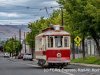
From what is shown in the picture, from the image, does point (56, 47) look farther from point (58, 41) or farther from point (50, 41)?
point (50, 41)

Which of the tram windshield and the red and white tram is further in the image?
the tram windshield

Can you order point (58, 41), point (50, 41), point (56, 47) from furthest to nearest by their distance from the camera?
point (58, 41) < point (50, 41) < point (56, 47)

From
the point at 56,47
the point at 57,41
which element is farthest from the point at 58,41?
the point at 56,47

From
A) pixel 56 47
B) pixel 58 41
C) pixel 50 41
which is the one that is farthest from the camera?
pixel 58 41

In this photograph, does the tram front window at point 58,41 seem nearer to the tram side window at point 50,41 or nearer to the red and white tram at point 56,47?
the red and white tram at point 56,47

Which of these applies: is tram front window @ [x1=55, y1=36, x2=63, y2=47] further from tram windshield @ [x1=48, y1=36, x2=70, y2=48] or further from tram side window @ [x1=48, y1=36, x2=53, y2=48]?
tram side window @ [x1=48, y1=36, x2=53, y2=48]

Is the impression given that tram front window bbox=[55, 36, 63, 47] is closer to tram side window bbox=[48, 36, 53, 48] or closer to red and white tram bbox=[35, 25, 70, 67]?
red and white tram bbox=[35, 25, 70, 67]

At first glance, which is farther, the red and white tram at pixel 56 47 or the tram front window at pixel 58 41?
the tram front window at pixel 58 41

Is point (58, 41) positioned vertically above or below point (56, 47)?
above

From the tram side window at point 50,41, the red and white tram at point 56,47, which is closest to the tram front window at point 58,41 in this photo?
the red and white tram at point 56,47

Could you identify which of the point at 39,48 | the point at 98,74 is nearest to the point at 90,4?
the point at 39,48

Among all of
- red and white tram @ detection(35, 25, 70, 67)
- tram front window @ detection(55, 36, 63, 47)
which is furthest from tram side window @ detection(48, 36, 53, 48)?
tram front window @ detection(55, 36, 63, 47)

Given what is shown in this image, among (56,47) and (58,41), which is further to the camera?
(58,41)

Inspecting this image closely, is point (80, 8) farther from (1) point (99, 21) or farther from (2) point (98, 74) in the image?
(2) point (98, 74)
